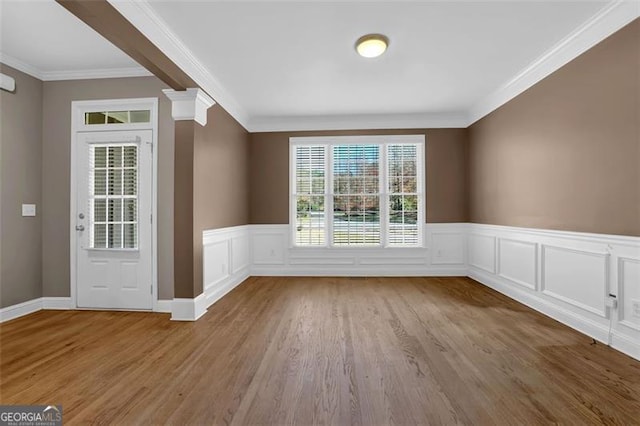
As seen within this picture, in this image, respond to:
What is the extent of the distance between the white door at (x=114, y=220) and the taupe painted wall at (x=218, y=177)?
587 mm

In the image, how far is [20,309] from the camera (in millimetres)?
3361

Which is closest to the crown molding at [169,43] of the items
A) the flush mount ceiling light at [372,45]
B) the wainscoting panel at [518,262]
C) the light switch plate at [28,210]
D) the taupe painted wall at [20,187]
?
the flush mount ceiling light at [372,45]

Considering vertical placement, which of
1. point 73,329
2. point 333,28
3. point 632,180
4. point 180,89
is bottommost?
point 73,329

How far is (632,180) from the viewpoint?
7.71 feet

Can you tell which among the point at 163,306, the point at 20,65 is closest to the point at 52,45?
the point at 20,65

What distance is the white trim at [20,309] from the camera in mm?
3211

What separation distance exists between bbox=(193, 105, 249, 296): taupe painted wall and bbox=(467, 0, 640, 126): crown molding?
12.4ft

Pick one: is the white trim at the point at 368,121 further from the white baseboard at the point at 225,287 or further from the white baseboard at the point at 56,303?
the white baseboard at the point at 56,303

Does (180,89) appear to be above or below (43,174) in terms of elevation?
above

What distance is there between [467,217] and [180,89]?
15.6 feet

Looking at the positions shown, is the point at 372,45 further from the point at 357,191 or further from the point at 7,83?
the point at 7,83

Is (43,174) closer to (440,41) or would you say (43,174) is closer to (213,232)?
(213,232)

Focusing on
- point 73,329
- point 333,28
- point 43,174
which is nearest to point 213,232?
point 73,329

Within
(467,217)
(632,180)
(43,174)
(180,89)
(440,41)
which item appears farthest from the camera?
(467,217)
